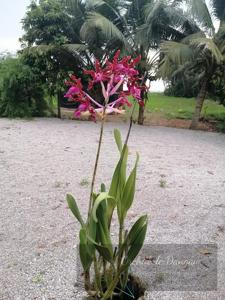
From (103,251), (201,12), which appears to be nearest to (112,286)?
(103,251)

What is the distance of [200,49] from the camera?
7961 millimetres

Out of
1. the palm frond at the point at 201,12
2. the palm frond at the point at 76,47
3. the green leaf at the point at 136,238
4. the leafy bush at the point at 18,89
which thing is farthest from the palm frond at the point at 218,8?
the green leaf at the point at 136,238

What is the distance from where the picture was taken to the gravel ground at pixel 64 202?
6.95ft

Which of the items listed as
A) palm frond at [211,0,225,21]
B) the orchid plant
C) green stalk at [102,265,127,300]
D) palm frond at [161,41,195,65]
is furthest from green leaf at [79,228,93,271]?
palm frond at [211,0,225,21]

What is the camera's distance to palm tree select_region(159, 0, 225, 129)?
7668mm

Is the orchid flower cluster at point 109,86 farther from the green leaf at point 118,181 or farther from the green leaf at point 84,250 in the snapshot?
the green leaf at point 84,250

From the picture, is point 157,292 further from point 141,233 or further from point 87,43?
point 87,43

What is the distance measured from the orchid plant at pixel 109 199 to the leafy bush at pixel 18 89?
8401 mm

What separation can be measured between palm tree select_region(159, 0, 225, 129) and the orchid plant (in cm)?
650

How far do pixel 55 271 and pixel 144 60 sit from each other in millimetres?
7667

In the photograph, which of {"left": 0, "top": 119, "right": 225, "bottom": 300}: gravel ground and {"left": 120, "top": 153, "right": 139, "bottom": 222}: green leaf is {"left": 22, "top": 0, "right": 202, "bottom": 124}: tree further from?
{"left": 120, "top": 153, "right": 139, "bottom": 222}: green leaf

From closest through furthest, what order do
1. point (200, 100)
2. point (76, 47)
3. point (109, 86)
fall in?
point (109, 86) → point (76, 47) → point (200, 100)

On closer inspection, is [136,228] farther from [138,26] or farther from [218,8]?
[218,8]

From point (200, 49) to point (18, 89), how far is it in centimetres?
518
